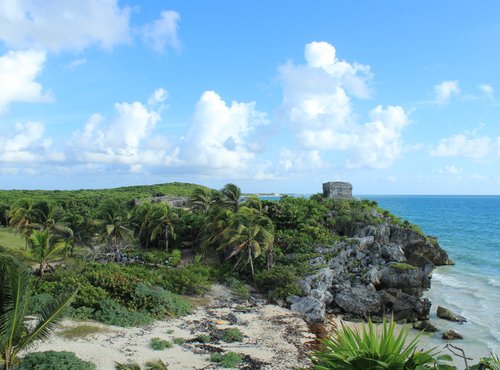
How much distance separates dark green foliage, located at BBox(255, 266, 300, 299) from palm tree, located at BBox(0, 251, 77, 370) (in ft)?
54.7

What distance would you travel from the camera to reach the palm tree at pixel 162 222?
38.8m

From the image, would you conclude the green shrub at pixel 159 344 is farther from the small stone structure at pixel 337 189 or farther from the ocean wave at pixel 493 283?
the small stone structure at pixel 337 189

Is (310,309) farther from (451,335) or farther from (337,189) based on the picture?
(337,189)

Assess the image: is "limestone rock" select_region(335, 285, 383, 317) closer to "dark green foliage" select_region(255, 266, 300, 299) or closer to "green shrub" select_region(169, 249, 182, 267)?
"dark green foliage" select_region(255, 266, 300, 299)

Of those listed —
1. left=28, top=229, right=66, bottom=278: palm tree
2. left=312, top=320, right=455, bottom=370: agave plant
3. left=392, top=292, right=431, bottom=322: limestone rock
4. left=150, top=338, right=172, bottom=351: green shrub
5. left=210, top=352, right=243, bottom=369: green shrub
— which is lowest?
left=392, top=292, right=431, bottom=322: limestone rock

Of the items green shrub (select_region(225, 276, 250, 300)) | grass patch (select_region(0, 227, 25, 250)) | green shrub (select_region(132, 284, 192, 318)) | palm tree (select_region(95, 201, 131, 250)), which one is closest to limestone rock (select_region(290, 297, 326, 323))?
green shrub (select_region(225, 276, 250, 300))

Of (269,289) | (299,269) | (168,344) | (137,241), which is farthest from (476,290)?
(137,241)

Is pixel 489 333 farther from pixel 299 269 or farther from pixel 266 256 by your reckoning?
pixel 266 256

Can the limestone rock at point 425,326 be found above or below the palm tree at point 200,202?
below

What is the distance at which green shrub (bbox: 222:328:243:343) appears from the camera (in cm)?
1945

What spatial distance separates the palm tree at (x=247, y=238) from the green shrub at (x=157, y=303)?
691 cm

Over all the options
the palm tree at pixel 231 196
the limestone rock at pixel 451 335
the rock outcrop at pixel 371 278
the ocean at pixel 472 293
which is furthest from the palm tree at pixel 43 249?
the limestone rock at pixel 451 335

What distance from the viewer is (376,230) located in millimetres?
38812

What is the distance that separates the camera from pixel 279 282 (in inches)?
1089
